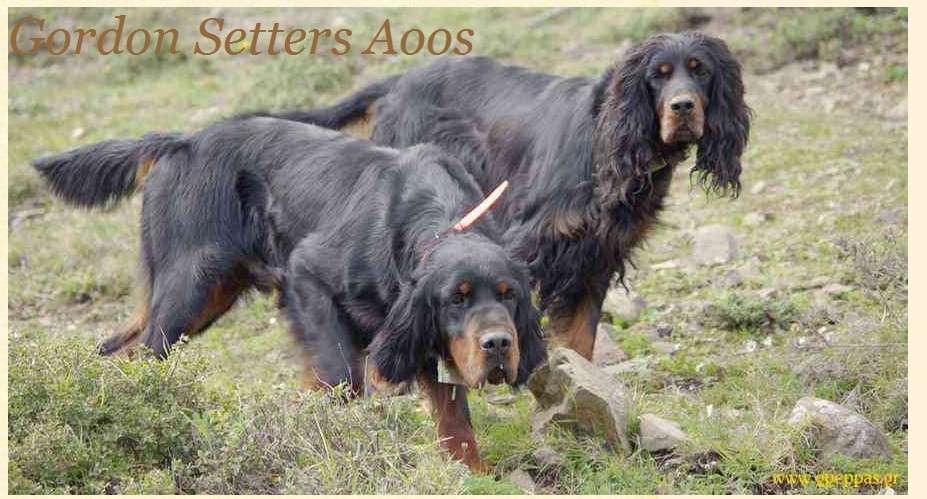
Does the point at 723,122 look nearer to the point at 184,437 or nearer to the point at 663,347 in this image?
the point at 663,347

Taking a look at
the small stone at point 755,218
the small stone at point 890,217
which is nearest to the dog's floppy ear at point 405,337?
the small stone at point 755,218

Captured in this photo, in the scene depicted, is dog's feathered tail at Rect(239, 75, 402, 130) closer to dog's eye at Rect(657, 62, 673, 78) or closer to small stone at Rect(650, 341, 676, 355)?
dog's eye at Rect(657, 62, 673, 78)

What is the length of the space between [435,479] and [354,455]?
1.07 ft

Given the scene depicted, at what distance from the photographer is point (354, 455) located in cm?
429

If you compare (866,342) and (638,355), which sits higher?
(866,342)

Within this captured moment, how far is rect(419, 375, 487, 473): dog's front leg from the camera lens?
4660 millimetres

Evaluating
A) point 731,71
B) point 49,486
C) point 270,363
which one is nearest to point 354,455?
point 49,486

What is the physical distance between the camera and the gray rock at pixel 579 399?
15.7ft

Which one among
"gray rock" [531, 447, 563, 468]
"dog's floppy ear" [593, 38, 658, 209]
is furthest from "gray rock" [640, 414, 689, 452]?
"dog's floppy ear" [593, 38, 658, 209]

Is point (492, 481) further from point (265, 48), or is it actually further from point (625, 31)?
point (265, 48)

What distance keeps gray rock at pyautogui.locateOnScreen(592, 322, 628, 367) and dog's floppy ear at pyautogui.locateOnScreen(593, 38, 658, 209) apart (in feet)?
2.52

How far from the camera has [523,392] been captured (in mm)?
5680

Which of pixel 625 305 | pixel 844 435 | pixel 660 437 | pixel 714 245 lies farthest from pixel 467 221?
pixel 714 245

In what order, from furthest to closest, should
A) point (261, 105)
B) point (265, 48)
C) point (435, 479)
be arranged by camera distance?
point (265, 48)
point (261, 105)
point (435, 479)
